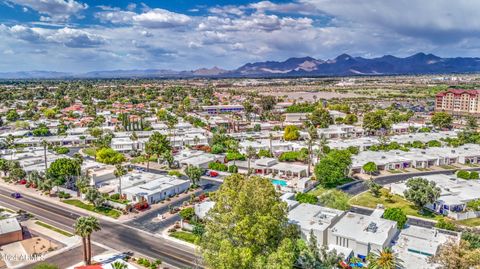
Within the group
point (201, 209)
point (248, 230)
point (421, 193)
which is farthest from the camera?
point (421, 193)

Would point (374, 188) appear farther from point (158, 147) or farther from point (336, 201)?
point (158, 147)

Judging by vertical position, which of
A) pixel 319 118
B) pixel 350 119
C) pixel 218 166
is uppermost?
pixel 319 118

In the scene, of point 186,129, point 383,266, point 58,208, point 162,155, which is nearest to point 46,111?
point 186,129

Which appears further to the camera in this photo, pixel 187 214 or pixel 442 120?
pixel 442 120

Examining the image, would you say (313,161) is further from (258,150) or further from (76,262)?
(76,262)

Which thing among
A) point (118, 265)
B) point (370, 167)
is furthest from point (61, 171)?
point (370, 167)

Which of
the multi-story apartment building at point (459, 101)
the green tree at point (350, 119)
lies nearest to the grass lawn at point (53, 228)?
the green tree at point (350, 119)

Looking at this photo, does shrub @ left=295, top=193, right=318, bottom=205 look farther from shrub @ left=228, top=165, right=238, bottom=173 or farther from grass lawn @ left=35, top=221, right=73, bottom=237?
grass lawn @ left=35, top=221, right=73, bottom=237
